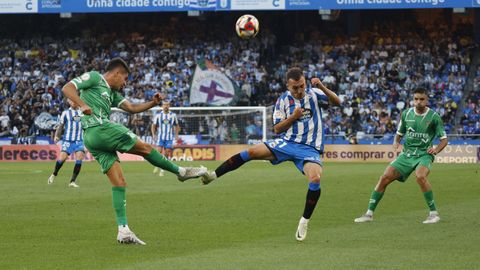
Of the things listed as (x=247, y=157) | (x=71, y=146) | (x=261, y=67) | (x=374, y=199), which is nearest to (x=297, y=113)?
(x=247, y=157)

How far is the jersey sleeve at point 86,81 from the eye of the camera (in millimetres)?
11561

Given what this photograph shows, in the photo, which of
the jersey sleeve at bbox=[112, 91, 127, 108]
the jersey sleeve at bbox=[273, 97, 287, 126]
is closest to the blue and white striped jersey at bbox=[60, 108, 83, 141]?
the jersey sleeve at bbox=[112, 91, 127, 108]

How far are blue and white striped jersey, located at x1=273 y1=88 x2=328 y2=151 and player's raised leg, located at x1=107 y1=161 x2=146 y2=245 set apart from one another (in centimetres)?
224

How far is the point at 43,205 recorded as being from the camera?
1761 cm

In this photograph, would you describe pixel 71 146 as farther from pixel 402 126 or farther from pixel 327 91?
pixel 327 91

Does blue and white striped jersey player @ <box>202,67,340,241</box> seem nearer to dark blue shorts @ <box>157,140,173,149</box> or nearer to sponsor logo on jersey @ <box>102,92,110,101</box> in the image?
sponsor logo on jersey @ <box>102,92,110,101</box>

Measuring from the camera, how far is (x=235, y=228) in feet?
44.5

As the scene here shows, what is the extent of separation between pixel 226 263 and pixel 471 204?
913 cm

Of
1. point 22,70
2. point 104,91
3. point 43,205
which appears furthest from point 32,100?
point 104,91

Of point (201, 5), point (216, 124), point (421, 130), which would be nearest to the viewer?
point (421, 130)

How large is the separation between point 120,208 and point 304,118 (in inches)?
108

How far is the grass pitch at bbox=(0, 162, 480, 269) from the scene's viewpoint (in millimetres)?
10195

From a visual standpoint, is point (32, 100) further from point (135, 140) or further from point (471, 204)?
point (135, 140)

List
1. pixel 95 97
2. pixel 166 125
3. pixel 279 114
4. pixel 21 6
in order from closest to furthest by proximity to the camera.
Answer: pixel 95 97, pixel 279 114, pixel 166 125, pixel 21 6
